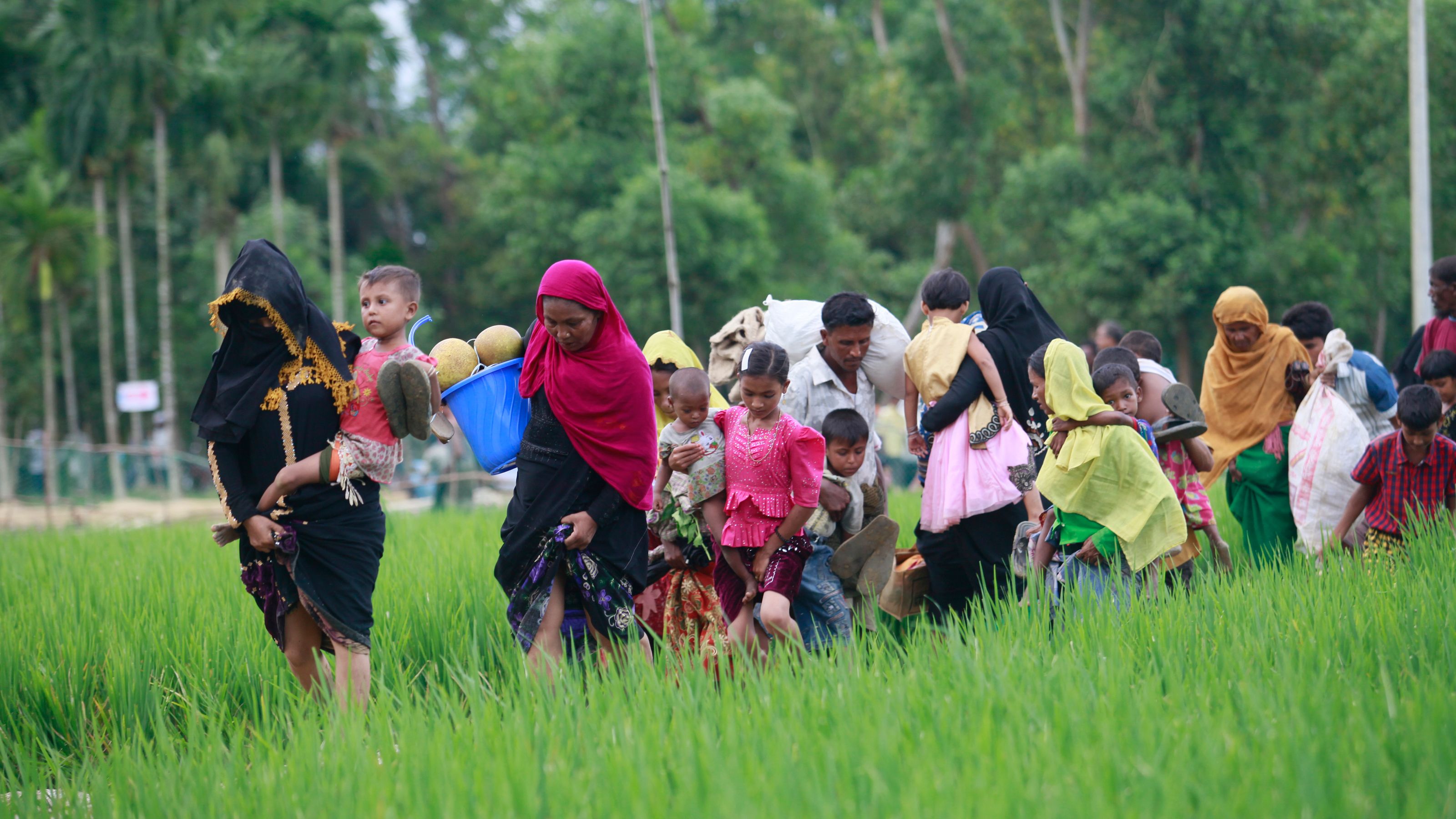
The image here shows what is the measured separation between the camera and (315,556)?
3752 mm

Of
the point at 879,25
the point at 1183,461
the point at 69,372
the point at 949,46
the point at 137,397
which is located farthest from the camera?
the point at 879,25

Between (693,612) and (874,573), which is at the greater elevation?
(874,573)

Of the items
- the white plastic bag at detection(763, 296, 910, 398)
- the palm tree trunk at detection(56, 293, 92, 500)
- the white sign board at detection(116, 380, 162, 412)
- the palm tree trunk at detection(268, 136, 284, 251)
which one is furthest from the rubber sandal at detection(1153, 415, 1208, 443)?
the palm tree trunk at detection(268, 136, 284, 251)

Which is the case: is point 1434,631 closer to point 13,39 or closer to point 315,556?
point 315,556

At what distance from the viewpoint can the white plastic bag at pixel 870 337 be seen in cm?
482

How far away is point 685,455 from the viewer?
13.7 feet

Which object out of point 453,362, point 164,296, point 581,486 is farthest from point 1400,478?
point 164,296

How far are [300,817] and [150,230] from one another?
3012 cm

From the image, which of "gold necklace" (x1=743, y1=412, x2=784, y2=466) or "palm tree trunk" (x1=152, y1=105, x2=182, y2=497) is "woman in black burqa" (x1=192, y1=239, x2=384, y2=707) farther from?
"palm tree trunk" (x1=152, y1=105, x2=182, y2=497)

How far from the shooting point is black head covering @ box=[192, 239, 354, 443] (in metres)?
3.60

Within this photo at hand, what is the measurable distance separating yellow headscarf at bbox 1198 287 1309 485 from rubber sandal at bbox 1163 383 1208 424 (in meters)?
1.21

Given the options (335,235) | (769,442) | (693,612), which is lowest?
(693,612)

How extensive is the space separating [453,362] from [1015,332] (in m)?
2.29

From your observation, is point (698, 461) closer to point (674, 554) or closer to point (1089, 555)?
point (674, 554)
